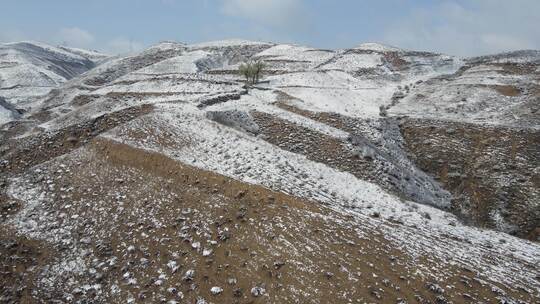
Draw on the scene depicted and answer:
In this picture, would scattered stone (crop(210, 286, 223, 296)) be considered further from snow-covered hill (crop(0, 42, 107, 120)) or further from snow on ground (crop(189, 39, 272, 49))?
snow on ground (crop(189, 39, 272, 49))

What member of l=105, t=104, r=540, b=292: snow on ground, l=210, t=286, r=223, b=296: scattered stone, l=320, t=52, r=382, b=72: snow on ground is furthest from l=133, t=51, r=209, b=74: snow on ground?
l=210, t=286, r=223, b=296: scattered stone

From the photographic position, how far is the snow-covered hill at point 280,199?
17.1 m

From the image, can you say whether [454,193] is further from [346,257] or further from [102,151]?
[102,151]

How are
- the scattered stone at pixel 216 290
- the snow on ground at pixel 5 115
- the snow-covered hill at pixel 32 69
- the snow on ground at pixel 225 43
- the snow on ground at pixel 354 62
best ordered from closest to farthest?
the scattered stone at pixel 216 290, the snow on ground at pixel 5 115, the snow on ground at pixel 354 62, the snow-covered hill at pixel 32 69, the snow on ground at pixel 225 43

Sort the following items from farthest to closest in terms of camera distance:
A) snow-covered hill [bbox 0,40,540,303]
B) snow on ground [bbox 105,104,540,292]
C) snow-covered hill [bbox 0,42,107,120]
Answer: snow-covered hill [bbox 0,42,107,120] → snow on ground [bbox 105,104,540,292] → snow-covered hill [bbox 0,40,540,303]

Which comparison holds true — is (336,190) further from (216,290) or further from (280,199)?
(216,290)

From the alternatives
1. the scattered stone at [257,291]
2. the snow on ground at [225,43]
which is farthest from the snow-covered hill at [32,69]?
the scattered stone at [257,291]

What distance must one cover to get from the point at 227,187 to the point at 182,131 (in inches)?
421

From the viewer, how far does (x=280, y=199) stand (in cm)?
2212

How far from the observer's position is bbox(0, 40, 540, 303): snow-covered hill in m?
17.1

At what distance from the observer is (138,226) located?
805 inches

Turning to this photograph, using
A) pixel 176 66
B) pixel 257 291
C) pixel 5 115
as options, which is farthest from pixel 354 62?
pixel 257 291

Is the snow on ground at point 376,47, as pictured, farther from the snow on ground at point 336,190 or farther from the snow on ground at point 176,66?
the snow on ground at point 336,190

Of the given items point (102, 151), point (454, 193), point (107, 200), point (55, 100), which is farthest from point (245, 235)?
point (55, 100)
